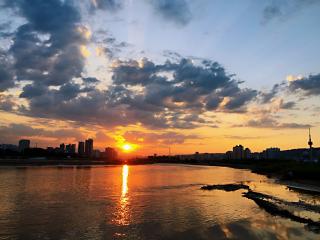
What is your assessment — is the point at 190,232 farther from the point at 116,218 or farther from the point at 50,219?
the point at 50,219

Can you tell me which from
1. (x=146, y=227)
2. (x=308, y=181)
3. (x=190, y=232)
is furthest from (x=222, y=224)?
(x=308, y=181)

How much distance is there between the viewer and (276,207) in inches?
1364

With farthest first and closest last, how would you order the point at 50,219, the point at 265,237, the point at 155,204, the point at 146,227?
the point at 155,204, the point at 50,219, the point at 146,227, the point at 265,237

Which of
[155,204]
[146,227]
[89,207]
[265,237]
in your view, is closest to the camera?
[265,237]

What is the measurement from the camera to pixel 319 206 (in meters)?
35.2

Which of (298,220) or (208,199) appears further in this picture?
(208,199)

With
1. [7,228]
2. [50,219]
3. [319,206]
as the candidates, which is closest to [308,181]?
[319,206]

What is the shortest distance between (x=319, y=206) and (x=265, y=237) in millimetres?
16583

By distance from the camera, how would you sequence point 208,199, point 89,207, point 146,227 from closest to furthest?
point 146,227, point 89,207, point 208,199

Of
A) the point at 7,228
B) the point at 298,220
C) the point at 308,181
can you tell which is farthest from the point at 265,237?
the point at 308,181

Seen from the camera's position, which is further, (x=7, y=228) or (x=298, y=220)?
(x=298, y=220)

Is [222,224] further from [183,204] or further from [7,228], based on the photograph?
[7,228]

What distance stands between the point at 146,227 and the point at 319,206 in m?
21.7

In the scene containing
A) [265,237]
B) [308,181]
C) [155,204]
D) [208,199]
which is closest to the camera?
[265,237]
